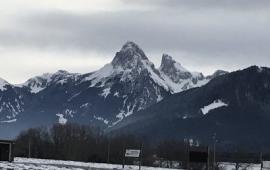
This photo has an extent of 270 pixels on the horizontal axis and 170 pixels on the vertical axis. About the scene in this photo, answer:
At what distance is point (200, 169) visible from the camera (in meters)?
104

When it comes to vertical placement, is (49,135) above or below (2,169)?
above

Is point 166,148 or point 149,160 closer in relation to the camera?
point 149,160

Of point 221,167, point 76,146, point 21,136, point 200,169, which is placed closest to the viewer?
point 200,169

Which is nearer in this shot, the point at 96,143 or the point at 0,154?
the point at 0,154

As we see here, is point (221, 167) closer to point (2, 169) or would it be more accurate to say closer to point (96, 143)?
point (96, 143)

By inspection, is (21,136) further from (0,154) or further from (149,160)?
(0,154)

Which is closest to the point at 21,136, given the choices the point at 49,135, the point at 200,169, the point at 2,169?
the point at 49,135

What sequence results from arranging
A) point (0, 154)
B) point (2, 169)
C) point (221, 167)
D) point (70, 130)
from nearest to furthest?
→ 1. point (2, 169)
2. point (0, 154)
3. point (221, 167)
4. point (70, 130)

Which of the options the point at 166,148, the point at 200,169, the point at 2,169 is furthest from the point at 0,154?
the point at 166,148

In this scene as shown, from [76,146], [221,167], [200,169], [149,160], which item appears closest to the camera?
[200,169]

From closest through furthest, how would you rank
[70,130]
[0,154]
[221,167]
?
[0,154]
[221,167]
[70,130]

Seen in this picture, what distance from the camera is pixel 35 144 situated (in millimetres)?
146875

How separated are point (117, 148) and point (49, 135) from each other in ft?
107

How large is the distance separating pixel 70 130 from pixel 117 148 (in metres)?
42.5
